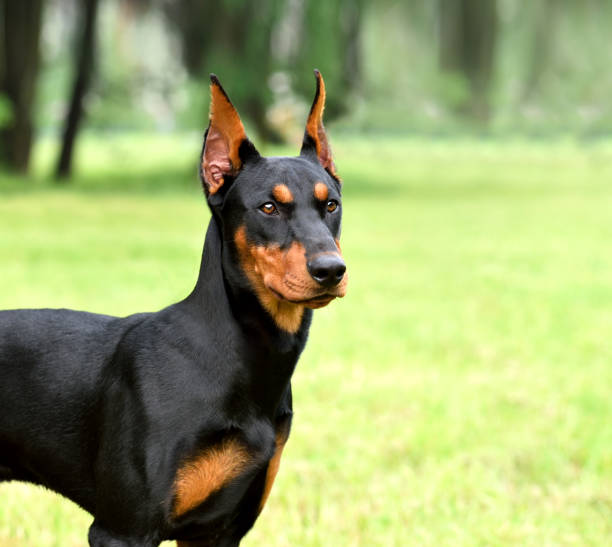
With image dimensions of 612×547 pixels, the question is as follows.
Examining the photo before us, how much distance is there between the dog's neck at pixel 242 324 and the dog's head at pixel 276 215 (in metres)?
0.04

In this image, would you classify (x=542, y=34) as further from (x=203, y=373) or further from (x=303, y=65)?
(x=203, y=373)

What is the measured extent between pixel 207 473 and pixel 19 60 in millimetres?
23175

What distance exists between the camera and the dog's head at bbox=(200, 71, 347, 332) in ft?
10.8

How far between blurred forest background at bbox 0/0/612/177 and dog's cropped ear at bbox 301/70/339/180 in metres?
18.9

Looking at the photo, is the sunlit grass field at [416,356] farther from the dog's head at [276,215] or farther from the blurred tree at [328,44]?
the blurred tree at [328,44]

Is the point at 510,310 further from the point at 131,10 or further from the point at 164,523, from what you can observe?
the point at 131,10

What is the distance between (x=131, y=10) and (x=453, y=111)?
14.3 meters

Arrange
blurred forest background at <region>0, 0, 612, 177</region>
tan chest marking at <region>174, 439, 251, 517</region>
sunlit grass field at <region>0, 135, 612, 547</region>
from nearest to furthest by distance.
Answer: tan chest marking at <region>174, 439, 251, 517</region> < sunlit grass field at <region>0, 135, 612, 547</region> < blurred forest background at <region>0, 0, 612, 177</region>

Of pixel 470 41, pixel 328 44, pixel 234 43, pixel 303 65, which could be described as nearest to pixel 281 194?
pixel 328 44

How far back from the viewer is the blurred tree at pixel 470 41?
3544 cm

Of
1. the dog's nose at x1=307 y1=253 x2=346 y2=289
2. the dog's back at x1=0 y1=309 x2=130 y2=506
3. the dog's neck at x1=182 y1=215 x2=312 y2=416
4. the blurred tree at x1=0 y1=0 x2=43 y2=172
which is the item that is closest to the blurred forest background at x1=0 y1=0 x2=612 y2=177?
the blurred tree at x1=0 y1=0 x2=43 y2=172

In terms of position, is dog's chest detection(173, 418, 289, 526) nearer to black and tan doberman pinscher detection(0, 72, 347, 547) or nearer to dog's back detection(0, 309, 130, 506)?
black and tan doberman pinscher detection(0, 72, 347, 547)

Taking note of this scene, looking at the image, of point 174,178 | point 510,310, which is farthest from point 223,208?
point 174,178

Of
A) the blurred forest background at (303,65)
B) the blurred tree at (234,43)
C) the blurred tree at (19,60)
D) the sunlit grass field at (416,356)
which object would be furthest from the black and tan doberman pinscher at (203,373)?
the blurred tree at (19,60)
